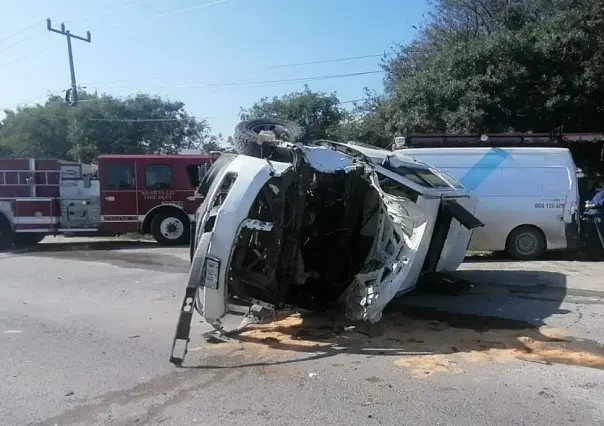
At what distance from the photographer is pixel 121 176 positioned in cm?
1748

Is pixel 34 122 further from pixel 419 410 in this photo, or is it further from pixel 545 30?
pixel 419 410

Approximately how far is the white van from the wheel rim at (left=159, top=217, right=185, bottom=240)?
807 cm

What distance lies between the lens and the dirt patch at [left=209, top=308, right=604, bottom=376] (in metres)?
5.79

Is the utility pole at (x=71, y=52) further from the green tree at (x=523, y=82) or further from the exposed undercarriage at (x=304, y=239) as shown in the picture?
the exposed undercarriage at (x=304, y=239)

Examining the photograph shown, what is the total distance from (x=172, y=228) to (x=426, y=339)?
12014mm

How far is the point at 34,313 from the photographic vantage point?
337 inches

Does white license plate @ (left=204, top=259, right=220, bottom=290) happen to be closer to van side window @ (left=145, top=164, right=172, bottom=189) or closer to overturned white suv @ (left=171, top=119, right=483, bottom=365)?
overturned white suv @ (left=171, top=119, right=483, bottom=365)

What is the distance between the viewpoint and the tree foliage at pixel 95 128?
123 ft

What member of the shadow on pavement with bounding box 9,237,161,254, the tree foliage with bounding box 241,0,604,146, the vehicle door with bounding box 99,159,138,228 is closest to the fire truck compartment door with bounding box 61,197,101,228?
the vehicle door with bounding box 99,159,138,228

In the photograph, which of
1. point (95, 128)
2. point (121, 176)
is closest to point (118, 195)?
point (121, 176)

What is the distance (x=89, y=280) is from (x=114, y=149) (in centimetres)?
2769

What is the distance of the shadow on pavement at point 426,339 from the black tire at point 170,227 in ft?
33.6

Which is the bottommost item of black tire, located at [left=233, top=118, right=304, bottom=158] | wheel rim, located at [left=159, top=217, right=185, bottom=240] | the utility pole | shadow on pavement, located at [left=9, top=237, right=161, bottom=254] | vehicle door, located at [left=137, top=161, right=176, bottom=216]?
shadow on pavement, located at [left=9, top=237, right=161, bottom=254]

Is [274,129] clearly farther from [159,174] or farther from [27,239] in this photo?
[27,239]
